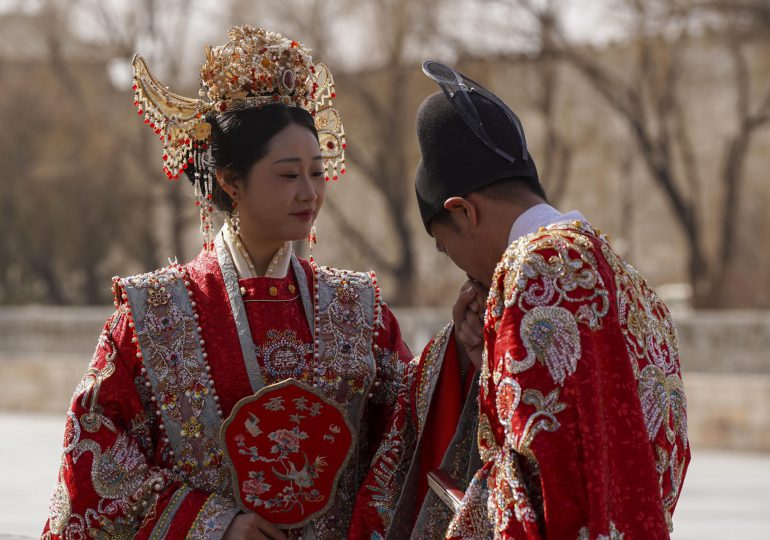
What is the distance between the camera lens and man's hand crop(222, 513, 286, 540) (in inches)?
108

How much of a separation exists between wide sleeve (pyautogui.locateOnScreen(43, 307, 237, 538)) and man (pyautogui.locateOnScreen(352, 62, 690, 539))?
0.61 m

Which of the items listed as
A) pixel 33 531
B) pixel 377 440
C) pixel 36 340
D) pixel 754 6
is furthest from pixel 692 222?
pixel 377 440

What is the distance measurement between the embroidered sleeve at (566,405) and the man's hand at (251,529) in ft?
2.41

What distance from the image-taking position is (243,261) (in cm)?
299

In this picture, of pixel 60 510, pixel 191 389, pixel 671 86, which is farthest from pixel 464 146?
pixel 671 86

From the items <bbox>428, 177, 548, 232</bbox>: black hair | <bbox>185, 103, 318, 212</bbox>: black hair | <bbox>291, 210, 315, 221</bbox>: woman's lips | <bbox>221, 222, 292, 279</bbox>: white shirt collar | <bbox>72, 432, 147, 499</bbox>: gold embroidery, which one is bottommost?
<bbox>72, 432, 147, 499</bbox>: gold embroidery

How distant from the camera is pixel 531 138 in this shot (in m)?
19.6

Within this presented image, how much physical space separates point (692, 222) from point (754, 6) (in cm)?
310

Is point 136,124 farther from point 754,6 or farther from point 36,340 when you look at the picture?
point 754,6

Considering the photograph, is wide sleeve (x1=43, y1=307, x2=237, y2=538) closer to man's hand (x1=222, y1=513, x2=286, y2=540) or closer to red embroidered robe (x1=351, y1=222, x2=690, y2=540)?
man's hand (x1=222, y1=513, x2=286, y2=540)

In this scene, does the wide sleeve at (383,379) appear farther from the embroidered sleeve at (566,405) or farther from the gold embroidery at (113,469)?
the embroidered sleeve at (566,405)

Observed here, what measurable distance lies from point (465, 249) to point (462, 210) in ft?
0.25

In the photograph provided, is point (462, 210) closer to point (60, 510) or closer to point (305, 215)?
point (305, 215)

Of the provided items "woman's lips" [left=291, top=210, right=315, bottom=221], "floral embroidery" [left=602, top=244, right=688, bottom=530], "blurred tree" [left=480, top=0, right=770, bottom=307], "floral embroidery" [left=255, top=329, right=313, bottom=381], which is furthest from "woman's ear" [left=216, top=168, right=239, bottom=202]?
"blurred tree" [left=480, top=0, right=770, bottom=307]
